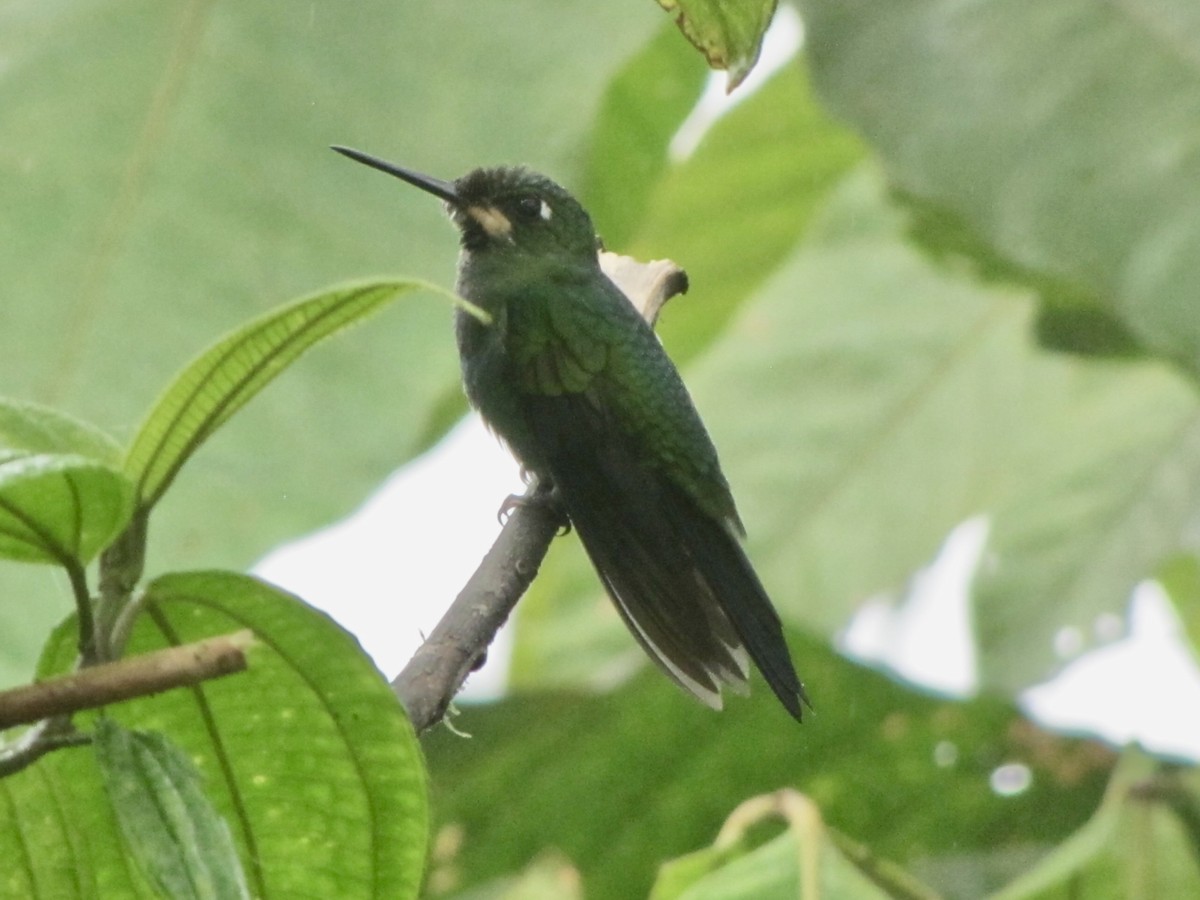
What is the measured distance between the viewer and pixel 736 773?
3.16 metres

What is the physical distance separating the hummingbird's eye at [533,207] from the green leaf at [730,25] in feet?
7.36

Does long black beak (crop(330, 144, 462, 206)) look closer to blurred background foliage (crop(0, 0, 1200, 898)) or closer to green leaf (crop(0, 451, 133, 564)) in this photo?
blurred background foliage (crop(0, 0, 1200, 898))

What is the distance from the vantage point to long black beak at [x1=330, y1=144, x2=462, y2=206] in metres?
2.68

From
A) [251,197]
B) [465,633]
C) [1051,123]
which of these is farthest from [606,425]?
[465,633]

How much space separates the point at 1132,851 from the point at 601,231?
4.27 feet

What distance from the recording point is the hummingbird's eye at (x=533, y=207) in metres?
3.59

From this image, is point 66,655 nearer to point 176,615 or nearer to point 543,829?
point 176,615

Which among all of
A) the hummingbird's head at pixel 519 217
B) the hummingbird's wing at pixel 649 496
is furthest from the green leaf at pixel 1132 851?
the hummingbird's head at pixel 519 217

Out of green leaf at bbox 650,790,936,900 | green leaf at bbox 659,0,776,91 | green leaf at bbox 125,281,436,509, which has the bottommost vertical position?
green leaf at bbox 650,790,936,900

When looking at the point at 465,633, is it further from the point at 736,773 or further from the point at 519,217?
the point at 519,217

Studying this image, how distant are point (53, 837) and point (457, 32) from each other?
185cm

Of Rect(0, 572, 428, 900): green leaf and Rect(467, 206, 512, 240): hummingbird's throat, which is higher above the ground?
Rect(467, 206, 512, 240): hummingbird's throat

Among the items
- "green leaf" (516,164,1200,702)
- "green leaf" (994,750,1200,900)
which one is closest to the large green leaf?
"green leaf" (994,750,1200,900)

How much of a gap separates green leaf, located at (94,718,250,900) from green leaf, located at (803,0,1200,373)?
5.60 feet
